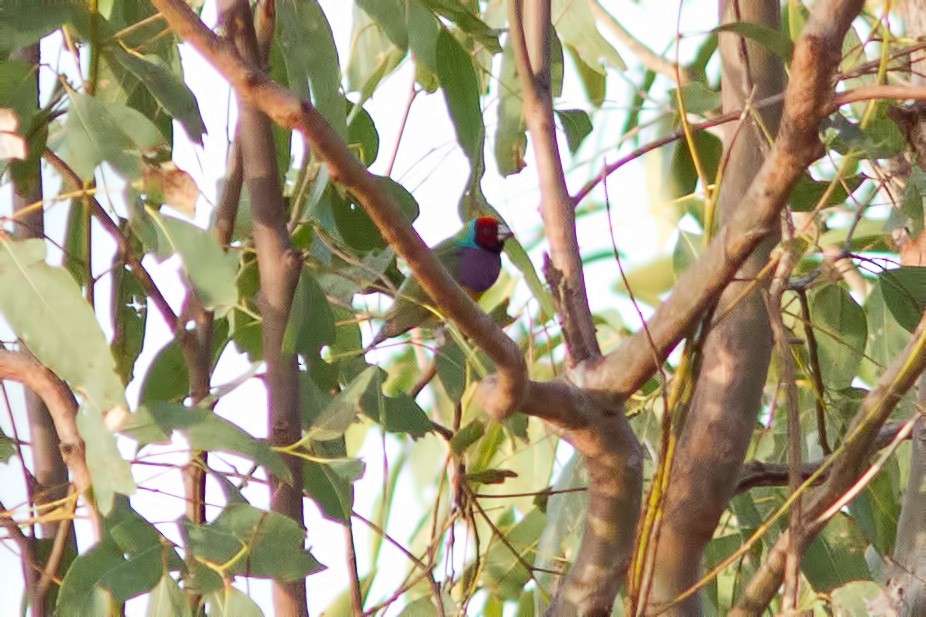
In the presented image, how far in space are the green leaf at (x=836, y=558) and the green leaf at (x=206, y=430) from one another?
59 centimetres

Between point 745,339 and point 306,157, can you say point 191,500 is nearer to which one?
point 306,157

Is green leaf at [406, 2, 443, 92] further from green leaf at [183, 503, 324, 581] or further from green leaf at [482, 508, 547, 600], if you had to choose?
green leaf at [482, 508, 547, 600]

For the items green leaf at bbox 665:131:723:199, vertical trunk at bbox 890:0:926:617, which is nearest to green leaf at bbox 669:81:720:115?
green leaf at bbox 665:131:723:199

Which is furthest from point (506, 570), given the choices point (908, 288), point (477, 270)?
point (477, 270)

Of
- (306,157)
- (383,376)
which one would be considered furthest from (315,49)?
(383,376)

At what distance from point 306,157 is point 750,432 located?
1.53 feet

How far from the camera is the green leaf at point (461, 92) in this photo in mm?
1109

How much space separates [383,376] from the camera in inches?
46.3

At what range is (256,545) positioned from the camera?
927 mm

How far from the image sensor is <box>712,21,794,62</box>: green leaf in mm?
846

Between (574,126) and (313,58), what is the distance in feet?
1.01

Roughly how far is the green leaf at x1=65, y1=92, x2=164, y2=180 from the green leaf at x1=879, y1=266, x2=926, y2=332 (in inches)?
25.1

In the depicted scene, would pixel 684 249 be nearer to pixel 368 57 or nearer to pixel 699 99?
pixel 699 99

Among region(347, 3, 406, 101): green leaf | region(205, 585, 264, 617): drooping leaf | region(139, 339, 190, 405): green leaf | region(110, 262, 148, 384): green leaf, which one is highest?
region(347, 3, 406, 101): green leaf
